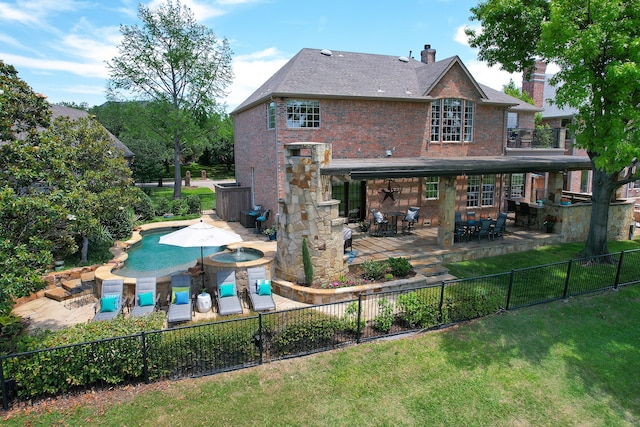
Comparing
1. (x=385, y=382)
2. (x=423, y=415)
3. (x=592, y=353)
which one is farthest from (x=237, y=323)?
(x=592, y=353)

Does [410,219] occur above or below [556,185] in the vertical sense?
below

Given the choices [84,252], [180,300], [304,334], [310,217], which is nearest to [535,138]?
[310,217]

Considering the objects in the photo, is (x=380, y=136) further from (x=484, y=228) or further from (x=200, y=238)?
(x=200, y=238)

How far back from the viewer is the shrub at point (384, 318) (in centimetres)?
1002

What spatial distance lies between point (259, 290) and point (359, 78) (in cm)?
1299

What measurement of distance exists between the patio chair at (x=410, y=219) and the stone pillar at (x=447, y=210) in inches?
90.2

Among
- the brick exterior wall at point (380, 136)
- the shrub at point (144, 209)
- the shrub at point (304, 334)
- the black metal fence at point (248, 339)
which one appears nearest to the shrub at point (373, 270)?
A: the black metal fence at point (248, 339)

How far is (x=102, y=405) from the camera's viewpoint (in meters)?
7.40

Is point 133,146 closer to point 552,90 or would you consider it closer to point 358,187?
point 358,187

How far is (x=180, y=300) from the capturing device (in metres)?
11.1

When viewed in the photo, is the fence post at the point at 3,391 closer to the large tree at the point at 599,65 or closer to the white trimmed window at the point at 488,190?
the large tree at the point at 599,65

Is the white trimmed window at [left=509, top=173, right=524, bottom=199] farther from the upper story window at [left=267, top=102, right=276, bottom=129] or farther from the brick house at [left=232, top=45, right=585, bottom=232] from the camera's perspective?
the upper story window at [left=267, top=102, right=276, bottom=129]

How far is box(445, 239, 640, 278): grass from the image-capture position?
14.4 metres

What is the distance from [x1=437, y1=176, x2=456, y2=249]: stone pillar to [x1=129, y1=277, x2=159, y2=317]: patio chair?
→ 10.8m
